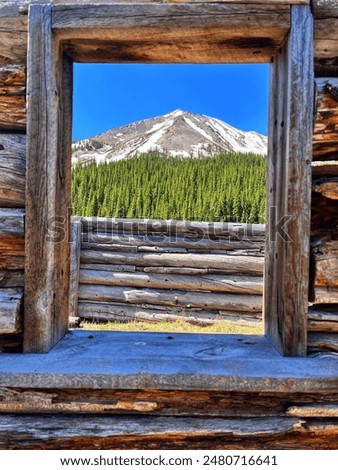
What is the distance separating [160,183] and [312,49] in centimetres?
496

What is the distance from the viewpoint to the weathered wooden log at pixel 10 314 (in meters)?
1.29

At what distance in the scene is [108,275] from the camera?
5441 mm

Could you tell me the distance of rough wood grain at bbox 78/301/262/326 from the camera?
5.21m

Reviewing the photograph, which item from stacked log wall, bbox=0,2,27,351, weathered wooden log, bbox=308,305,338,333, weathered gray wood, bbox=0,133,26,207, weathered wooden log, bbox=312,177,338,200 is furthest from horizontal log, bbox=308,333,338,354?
weathered gray wood, bbox=0,133,26,207

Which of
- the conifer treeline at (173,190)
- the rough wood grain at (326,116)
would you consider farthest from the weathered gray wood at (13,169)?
the conifer treeline at (173,190)

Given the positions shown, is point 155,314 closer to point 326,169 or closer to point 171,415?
point 171,415

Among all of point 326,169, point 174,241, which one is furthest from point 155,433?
point 174,241

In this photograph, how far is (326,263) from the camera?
128 cm

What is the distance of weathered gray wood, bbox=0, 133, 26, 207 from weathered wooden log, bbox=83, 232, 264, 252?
399cm

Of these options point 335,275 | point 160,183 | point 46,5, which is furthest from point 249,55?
point 160,183

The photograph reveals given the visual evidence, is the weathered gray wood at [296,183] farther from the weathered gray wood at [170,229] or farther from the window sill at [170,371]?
the weathered gray wood at [170,229]

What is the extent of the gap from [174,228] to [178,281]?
729 mm

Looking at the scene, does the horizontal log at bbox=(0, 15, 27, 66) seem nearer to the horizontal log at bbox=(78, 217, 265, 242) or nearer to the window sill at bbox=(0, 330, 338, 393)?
the window sill at bbox=(0, 330, 338, 393)

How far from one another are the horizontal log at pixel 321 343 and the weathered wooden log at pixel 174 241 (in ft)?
12.9
